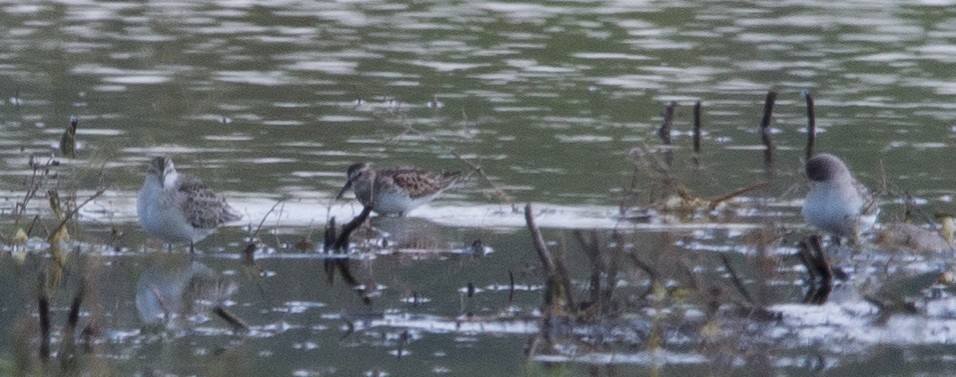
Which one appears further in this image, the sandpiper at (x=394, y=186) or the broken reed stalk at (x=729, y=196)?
the sandpiper at (x=394, y=186)

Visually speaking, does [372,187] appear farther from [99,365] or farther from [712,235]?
[99,365]

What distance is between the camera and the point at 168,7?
24453 millimetres

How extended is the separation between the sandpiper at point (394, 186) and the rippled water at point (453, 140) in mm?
125

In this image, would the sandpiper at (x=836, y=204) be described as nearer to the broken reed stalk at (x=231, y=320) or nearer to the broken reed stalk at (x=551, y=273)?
the broken reed stalk at (x=551, y=273)

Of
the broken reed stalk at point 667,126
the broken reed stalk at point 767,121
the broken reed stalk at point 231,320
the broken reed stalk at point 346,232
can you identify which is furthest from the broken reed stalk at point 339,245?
the broken reed stalk at point 767,121

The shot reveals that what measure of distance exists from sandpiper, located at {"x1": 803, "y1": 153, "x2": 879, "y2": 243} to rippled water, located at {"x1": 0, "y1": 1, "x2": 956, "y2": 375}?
8.8 inches

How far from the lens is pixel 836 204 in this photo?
460 inches

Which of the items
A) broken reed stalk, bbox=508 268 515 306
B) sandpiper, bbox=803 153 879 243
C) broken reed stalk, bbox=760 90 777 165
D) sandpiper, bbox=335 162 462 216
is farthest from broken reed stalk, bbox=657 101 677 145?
broken reed stalk, bbox=508 268 515 306

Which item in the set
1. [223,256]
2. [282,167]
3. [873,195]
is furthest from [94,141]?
[873,195]

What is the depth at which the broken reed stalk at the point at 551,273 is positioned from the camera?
29.5ft

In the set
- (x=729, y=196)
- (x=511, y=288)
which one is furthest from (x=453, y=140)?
(x=511, y=288)

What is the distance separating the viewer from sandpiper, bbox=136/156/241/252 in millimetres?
11438

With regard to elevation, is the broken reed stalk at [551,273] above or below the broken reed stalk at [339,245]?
above

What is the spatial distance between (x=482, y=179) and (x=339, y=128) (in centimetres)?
245
